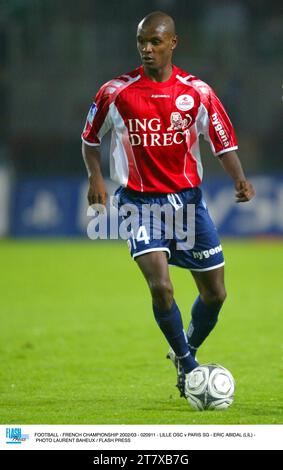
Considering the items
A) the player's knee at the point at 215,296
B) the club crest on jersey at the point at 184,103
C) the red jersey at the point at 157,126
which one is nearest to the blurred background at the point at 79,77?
the player's knee at the point at 215,296

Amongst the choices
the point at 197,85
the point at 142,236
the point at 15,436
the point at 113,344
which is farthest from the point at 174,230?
the point at 113,344

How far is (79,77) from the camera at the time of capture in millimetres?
22938

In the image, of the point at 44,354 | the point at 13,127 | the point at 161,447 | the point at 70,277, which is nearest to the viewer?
the point at 161,447

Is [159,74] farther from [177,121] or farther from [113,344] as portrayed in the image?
[113,344]

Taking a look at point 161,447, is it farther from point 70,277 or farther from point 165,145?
point 70,277

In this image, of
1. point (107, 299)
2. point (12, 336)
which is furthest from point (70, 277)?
point (12, 336)

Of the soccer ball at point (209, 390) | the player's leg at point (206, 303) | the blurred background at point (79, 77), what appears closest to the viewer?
the soccer ball at point (209, 390)

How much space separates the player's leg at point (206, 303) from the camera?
22.6 feet

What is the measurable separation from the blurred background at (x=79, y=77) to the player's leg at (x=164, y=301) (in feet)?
47.1

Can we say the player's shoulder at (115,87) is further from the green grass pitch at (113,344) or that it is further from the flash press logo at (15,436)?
the flash press logo at (15,436)

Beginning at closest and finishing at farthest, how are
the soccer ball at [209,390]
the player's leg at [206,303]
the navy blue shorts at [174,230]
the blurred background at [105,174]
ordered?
1. the soccer ball at [209,390]
2. the navy blue shorts at [174,230]
3. the player's leg at [206,303]
4. the blurred background at [105,174]

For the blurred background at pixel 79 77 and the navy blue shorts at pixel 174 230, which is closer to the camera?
the navy blue shorts at pixel 174 230

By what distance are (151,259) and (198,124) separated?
0.93 meters

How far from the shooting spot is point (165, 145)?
6.72 m
